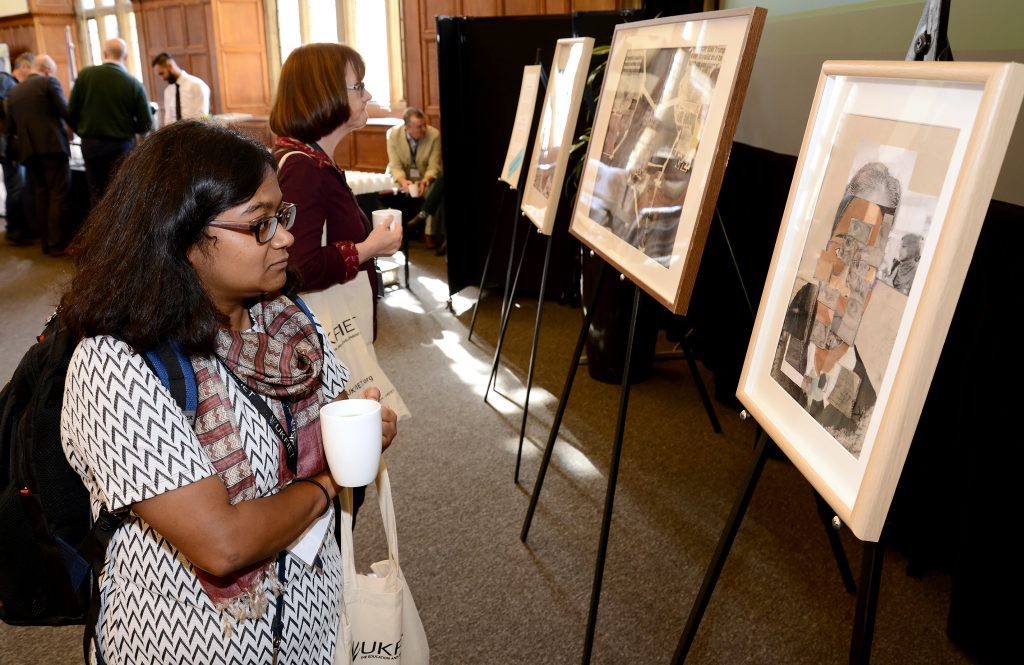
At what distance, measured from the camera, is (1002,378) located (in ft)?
5.59

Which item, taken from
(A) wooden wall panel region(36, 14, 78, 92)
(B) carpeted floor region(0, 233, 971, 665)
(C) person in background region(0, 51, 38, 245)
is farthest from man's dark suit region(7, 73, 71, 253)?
(A) wooden wall panel region(36, 14, 78, 92)

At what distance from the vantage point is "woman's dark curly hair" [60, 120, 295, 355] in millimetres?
1030

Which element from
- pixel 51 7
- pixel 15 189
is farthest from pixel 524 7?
pixel 51 7

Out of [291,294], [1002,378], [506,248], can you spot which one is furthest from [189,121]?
[506,248]

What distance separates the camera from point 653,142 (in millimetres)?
1679

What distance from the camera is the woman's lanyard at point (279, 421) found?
3.84 ft

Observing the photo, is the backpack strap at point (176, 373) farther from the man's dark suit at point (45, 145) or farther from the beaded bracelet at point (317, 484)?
the man's dark suit at point (45, 145)

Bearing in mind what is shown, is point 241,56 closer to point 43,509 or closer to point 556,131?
point 556,131

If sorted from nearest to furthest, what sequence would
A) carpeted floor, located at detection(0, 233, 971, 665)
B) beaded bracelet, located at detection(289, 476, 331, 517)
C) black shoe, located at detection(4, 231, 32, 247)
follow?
1. beaded bracelet, located at detection(289, 476, 331, 517)
2. carpeted floor, located at detection(0, 233, 971, 665)
3. black shoe, located at detection(4, 231, 32, 247)

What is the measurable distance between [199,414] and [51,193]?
6.61m

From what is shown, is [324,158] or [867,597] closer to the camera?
[867,597]

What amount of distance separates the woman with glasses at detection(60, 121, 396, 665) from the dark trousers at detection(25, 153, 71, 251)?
6353 millimetres

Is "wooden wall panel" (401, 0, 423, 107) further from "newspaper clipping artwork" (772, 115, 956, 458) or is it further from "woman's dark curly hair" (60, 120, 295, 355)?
"newspaper clipping artwork" (772, 115, 956, 458)

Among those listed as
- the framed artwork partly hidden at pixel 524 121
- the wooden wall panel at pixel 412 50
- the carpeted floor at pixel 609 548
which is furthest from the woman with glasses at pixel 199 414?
the wooden wall panel at pixel 412 50
